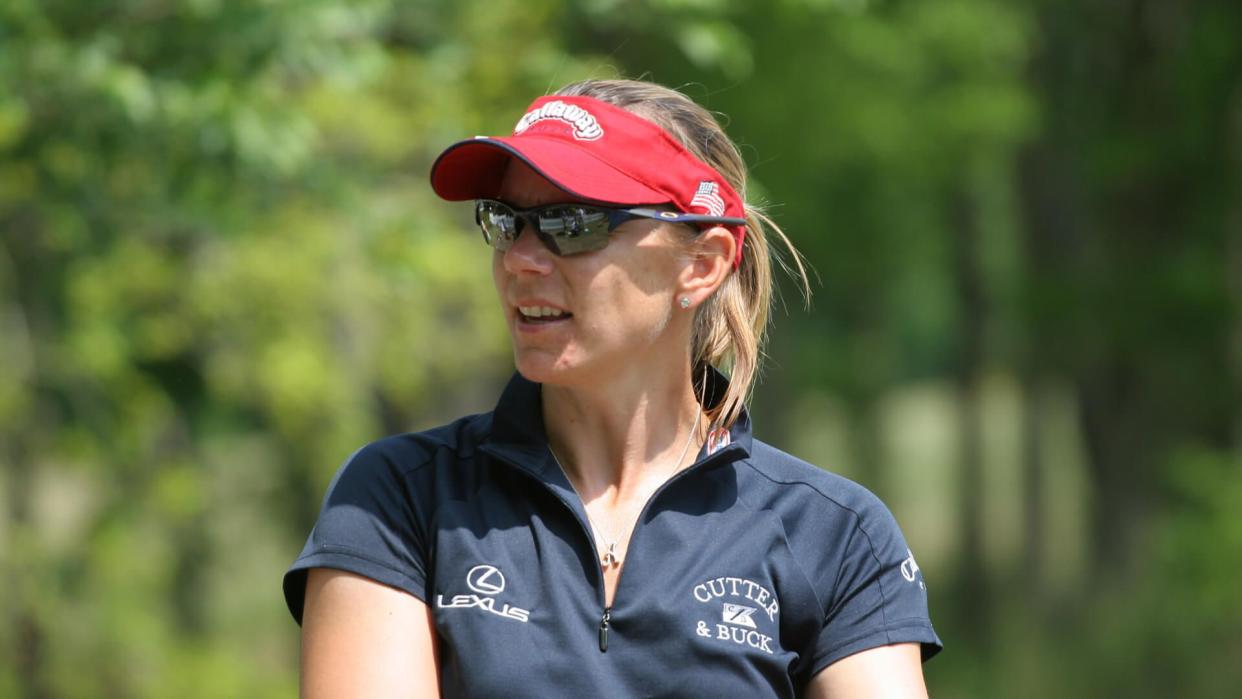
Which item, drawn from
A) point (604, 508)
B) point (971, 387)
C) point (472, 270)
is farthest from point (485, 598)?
point (971, 387)

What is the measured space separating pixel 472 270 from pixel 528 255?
29.4 ft

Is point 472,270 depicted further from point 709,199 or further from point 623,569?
point 623,569

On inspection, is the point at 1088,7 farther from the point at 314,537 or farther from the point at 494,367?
the point at 314,537

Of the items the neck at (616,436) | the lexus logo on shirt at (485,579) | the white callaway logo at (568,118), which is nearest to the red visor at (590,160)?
the white callaway logo at (568,118)

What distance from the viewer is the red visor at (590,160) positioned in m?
2.63

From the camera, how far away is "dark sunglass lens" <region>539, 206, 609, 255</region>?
2.67 metres

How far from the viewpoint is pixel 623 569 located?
2584mm

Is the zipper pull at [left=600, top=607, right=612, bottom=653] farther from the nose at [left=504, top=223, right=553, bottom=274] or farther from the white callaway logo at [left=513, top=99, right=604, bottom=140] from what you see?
the white callaway logo at [left=513, top=99, right=604, bottom=140]

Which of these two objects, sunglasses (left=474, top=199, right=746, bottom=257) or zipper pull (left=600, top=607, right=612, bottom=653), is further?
sunglasses (left=474, top=199, right=746, bottom=257)

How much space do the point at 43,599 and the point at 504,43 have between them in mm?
4548

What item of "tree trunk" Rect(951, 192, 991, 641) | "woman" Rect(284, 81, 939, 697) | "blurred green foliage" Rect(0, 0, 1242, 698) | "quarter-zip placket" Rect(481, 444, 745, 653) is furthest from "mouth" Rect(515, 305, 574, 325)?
"tree trunk" Rect(951, 192, 991, 641)

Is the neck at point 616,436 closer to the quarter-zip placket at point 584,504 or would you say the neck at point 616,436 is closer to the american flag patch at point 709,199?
the quarter-zip placket at point 584,504

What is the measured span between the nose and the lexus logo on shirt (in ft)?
1.54

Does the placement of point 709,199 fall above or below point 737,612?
above
